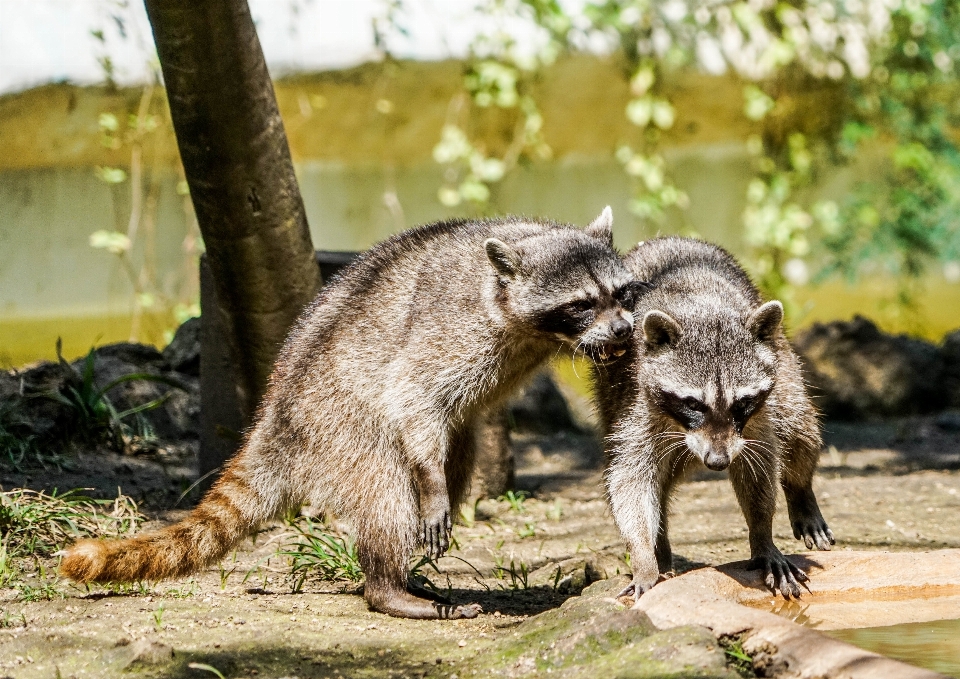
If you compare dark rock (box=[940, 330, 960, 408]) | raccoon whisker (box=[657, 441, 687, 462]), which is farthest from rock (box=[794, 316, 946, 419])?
raccoon whisker (box=[657, 441, 687, 462])

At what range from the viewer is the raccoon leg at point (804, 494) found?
550 cm

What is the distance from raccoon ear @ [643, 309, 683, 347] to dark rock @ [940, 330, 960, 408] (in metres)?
6.54

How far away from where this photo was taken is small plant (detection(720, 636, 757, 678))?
3564 millimetres

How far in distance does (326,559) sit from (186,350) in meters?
3.56

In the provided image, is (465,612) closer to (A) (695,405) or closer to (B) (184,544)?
(B) (184,544)

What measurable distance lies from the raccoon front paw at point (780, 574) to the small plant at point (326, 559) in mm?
1980

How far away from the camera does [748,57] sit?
38.8 feet

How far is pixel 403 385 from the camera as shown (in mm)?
5246

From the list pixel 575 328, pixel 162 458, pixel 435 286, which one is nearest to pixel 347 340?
pixel 435 286

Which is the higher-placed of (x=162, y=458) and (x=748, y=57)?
(x=748, y=57)

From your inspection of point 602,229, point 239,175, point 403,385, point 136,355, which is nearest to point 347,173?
point 136,355

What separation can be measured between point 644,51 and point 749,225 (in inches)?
86.2

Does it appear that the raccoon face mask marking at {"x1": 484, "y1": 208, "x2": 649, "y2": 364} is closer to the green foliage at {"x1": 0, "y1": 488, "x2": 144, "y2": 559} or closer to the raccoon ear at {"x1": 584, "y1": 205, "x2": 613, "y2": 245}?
the raccoon ear at {"x1": 584, "y1": 205, "x2": 613, "y2": 245}

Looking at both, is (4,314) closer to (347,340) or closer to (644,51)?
(347,340)
